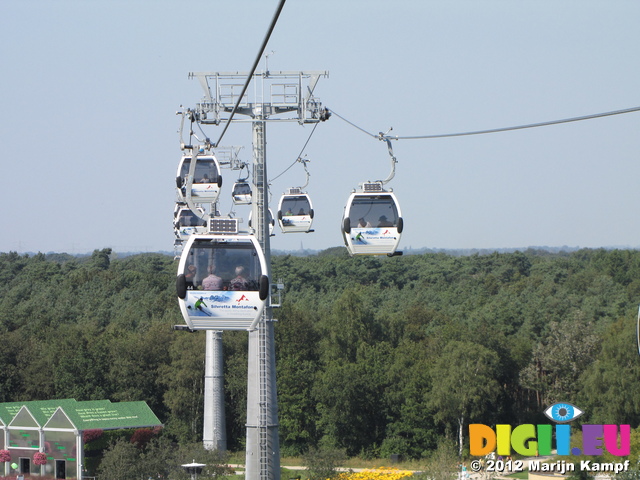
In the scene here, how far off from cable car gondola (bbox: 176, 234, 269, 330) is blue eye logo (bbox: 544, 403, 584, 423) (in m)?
32.5

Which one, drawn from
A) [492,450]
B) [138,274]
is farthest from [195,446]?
[138,274]

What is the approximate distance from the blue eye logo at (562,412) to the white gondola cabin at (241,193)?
1773cm

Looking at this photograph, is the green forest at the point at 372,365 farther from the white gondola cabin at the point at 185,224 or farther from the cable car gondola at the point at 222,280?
the cable car gondola at the point at 222,280

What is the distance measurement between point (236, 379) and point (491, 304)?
1986 centimetres

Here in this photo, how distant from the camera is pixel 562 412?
157 feet

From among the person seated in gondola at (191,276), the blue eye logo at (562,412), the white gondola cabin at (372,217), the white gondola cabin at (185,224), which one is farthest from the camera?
the blue eye logo at (562,412)

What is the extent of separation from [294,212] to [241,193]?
1170cm

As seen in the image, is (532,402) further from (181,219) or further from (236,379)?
(181,219)

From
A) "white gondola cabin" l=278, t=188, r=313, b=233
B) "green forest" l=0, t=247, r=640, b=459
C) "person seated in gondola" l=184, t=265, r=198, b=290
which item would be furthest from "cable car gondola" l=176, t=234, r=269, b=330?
"green forest" l=0, t=247, r=640, b=459

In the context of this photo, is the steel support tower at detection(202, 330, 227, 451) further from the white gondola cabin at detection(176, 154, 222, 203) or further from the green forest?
the white gondola cabin at detection(176, 154, 222, 203)

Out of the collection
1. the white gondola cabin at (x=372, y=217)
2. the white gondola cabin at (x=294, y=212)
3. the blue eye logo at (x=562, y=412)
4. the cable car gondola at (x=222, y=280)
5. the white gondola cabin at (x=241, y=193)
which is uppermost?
the white gondola cabin at (x=241, y=193)

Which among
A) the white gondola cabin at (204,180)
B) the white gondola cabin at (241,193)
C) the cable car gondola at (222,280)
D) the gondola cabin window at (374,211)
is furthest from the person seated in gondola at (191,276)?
the white gondola cabin at (241,193)

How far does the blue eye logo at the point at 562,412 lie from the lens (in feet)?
155

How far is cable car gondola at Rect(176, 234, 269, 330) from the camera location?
17.6 metres
